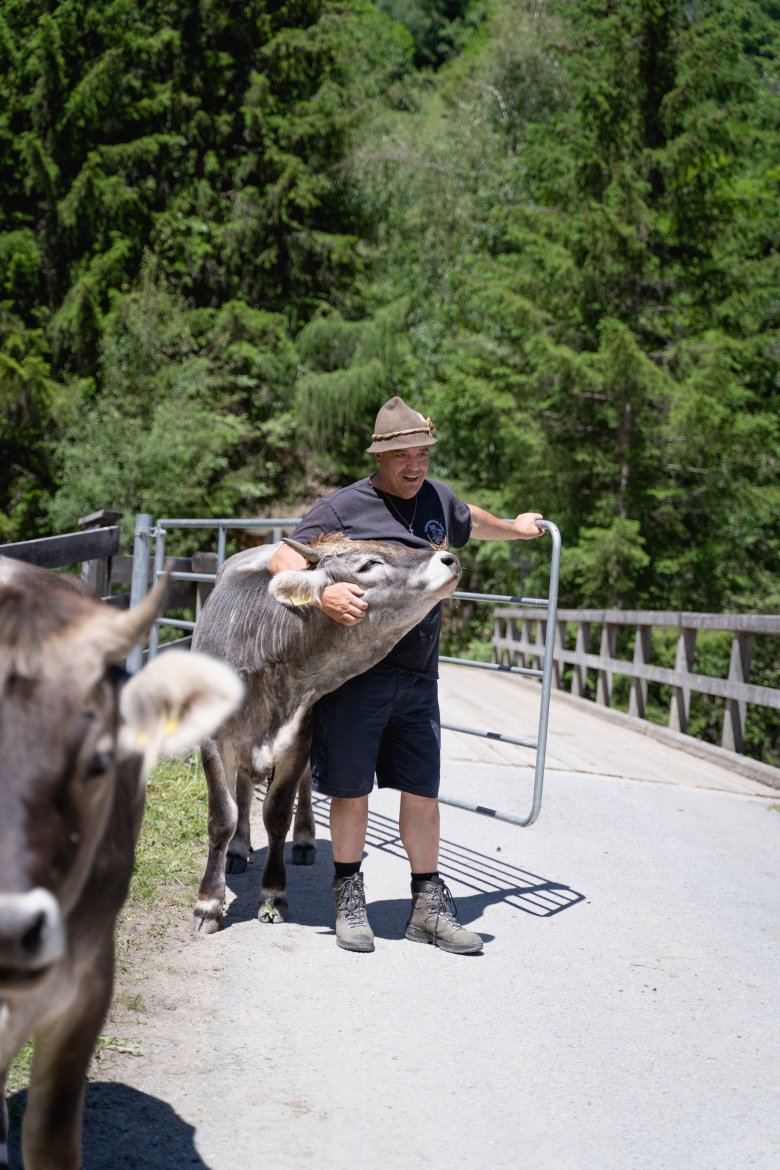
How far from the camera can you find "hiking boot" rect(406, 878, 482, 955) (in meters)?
4.42

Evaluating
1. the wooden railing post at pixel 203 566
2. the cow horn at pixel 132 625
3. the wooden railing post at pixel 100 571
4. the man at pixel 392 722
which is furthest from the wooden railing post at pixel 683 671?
the cow horn at pixel 132 625

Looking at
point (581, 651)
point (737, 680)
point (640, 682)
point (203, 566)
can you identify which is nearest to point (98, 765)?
point (203, 566)

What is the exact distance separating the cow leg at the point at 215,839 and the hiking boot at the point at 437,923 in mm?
783

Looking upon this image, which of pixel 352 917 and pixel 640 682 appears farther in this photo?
pixel 640 682

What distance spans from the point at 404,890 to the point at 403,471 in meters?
2.02

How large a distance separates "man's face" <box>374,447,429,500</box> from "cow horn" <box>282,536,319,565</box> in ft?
1.45

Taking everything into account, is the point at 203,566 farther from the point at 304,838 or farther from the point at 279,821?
the point at 279,821

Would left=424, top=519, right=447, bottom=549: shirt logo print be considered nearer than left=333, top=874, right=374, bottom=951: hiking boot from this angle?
No

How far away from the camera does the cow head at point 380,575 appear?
14.2 feet

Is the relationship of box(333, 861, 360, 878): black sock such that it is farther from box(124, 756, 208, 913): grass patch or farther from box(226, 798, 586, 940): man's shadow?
box(124, 756, 208, 913): grass patch

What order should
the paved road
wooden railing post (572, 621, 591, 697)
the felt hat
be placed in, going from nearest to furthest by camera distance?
the paved road → the felt hat → wooden railing post (572, 621, 591, 697)

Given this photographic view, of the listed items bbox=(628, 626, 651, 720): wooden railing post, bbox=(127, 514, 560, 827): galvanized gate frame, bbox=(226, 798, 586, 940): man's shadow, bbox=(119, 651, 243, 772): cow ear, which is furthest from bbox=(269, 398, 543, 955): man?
bbox=(628, 626, 651, 720): wooden railing post

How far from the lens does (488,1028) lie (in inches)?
144

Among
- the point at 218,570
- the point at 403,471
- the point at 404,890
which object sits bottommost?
the point at 404,890
